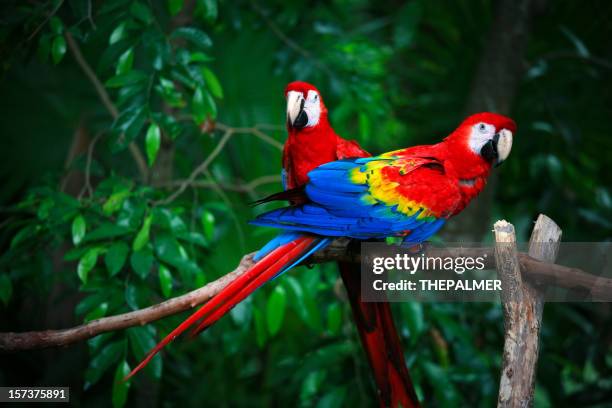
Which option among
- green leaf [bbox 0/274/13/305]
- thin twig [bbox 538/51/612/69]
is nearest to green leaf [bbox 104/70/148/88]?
green leaf [bbox 0/274/13/305]

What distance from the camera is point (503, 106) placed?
220cm

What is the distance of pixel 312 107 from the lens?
130 centimetres

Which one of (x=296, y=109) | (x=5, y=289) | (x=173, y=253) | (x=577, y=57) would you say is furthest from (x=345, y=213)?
(x=577, y=57)

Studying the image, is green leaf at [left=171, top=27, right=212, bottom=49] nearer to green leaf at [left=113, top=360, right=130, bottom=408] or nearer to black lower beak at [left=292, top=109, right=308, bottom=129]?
black lower beak at [left=292, top=109, right=308, bottom=129]

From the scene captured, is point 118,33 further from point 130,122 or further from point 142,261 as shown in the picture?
point 142,261

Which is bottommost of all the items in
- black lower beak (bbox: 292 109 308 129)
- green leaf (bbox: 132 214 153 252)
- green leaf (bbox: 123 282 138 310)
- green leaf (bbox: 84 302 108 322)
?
green leaf (bbox: 84 302 108 322)

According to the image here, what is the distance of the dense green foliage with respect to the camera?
→ 4.70 ft

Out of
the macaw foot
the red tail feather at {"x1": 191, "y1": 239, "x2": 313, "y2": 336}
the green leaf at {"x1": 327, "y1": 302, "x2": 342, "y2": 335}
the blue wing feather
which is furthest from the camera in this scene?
the green leaf at {"x1": 327, "y1": 302, "x2": 342, "y2": 335}

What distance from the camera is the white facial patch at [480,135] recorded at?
3.85 ft

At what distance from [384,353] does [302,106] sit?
562 mm

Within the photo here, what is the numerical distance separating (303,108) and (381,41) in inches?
68.4

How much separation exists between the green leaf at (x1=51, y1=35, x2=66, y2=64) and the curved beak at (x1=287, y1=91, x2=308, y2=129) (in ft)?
1.76

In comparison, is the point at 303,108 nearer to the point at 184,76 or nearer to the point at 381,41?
the point at 184,76

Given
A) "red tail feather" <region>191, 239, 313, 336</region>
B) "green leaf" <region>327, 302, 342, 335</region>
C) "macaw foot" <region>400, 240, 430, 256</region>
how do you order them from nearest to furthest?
"red tail feather" <region>191, 239, 313, 336</region>
"macaw foot" <region>400, 240, 430, 256</region>
"green leaf" <region>327, 302, 342, 335</region>
